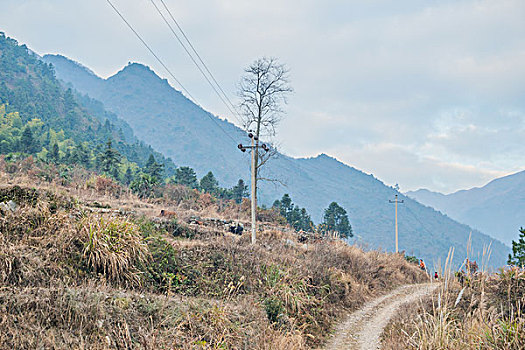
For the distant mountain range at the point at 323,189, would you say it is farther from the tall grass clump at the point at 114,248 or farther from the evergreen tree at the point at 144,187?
the tall grass clump at the point at 114,248

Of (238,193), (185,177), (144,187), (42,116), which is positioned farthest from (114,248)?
(42,116)

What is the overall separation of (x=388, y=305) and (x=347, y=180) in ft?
599

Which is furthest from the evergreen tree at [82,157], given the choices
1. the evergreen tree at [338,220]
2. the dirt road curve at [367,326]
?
the dirt road curve at [367,326]

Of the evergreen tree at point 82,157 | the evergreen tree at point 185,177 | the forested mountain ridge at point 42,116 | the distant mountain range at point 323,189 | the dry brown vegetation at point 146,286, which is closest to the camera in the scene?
the dry brown vegetation at point 146,286

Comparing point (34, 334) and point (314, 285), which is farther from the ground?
point (34, 334)

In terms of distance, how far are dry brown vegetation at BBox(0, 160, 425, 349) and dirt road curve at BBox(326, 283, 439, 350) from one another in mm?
381

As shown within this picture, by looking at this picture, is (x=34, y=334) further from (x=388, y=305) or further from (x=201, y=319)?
(x=388, y=305)

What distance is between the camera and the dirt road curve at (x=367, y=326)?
850 cm

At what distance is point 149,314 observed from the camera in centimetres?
562

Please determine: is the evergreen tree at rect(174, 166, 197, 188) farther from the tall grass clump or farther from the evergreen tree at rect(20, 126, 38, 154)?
the tall grass clump

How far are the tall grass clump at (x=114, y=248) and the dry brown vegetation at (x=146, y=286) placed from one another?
0.09 ft

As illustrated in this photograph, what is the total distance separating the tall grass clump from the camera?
23.6 ft

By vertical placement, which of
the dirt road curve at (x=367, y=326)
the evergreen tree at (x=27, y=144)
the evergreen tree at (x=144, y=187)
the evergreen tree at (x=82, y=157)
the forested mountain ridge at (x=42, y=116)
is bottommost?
the dirt road curve at (x=367, y=326)

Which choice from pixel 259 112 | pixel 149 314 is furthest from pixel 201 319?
pixel 259 112
